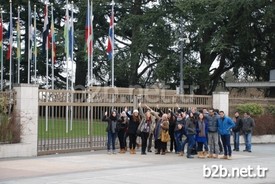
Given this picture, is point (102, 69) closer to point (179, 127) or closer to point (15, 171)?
point (179, 127)

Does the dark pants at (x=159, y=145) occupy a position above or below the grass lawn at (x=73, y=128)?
below

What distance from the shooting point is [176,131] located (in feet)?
68.7

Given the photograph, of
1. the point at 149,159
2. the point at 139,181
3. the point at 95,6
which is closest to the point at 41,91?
the point at 149,159

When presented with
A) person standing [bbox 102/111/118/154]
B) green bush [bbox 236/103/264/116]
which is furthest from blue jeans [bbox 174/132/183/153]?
green bush [bbox 236/103/264/116]

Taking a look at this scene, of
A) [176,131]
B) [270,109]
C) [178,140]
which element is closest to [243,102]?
[270,109]

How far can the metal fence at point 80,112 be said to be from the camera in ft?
67.4

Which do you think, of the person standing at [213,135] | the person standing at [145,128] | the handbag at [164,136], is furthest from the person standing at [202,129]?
the person standing at [145,128]

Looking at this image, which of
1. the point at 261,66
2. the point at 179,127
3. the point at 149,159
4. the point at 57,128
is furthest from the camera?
the point at 261,66

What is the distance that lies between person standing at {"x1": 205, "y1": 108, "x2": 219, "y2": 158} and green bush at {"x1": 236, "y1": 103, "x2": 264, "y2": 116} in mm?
7522

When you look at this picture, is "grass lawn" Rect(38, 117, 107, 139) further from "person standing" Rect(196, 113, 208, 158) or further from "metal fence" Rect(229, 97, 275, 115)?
"metal fence" Rect(229, 97, 275, 115)

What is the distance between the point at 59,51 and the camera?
150 ft

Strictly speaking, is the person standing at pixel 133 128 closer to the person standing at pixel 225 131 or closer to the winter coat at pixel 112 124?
the winter coat at pixel 112 124

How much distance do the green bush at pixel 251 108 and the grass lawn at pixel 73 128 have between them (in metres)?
8.04

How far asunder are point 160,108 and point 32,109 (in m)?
6.66
